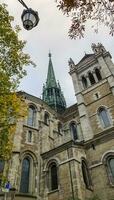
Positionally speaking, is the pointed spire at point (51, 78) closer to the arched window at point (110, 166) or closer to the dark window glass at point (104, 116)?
the dark window glass at point (104, 116)

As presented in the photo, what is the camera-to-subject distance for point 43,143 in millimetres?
20562

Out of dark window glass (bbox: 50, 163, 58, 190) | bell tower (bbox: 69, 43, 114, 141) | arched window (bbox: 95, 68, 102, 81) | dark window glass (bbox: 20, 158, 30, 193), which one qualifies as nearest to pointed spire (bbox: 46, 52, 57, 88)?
bell tower (bbox: 69, 43, 114, 141)

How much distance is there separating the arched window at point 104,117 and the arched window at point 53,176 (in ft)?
22.0

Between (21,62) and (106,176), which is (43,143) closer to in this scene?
(106,176)

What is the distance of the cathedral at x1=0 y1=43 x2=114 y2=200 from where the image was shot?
16.1m

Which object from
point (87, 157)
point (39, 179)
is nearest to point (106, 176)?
point (87, 157)

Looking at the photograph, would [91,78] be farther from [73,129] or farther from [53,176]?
[53,176]

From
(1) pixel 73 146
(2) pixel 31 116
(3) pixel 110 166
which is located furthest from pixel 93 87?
(3) pixel 110 166

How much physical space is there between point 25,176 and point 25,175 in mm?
89

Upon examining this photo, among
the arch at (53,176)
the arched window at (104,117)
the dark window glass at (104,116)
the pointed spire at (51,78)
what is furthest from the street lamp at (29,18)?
the pointed spire at (51,78)

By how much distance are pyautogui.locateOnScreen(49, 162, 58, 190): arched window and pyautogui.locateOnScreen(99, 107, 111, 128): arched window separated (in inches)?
263

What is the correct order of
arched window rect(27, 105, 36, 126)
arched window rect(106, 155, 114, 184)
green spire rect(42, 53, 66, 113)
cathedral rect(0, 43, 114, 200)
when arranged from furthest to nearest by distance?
green spire rect(42, 53, 66, 113)
arched window rect(27, 105, 36, 126)
arched window rect(106, 155, 114, 184)
cathedral rect(0, 43, 114, 200)

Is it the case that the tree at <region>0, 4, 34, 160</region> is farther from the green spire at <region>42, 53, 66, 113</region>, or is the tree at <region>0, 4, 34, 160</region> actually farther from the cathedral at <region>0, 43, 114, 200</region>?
the green spire at <region>42, 53, 66, 113</region>

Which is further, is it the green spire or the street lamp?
the green spire
